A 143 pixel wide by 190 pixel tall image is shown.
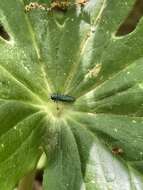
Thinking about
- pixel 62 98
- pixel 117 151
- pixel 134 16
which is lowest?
pixel 117 151

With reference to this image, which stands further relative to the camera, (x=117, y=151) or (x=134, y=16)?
(x=134, y=16)

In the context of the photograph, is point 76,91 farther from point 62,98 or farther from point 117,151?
point 117,151

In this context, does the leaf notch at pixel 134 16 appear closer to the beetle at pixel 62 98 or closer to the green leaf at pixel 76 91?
the green leaf at pixel 76 91

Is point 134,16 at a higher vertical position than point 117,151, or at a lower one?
Result: higher

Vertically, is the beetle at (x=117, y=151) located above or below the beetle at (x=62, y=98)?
below

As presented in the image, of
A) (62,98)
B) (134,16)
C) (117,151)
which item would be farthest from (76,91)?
(134,16)

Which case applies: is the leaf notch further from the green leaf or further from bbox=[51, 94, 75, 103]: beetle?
bbox=[51, 94, 75, 103]: beetle

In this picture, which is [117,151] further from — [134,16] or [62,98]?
[134,16]

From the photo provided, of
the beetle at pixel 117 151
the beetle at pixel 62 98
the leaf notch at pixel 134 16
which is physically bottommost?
the beetle at pixel 117 151

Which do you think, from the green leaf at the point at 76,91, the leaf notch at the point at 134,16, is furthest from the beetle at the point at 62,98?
the leaf notch at the point at 134,16

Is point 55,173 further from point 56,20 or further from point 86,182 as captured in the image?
point 56,20
